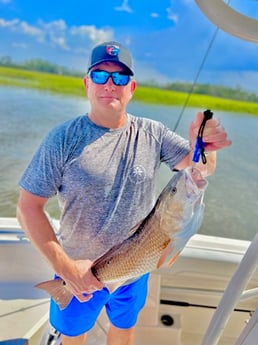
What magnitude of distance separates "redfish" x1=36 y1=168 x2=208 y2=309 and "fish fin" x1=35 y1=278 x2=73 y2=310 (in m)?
0.13

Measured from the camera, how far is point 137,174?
110 centimetres

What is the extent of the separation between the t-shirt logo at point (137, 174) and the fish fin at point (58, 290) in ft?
1.21

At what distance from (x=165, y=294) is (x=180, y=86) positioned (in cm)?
216

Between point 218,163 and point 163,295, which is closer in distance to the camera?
point 163,295

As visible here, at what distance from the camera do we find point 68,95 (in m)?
3.55

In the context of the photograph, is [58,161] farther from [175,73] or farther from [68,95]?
[175,73]

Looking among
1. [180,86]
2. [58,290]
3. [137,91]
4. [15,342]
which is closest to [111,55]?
[58,290]

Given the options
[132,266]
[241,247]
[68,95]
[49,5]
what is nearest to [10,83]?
[68,95]

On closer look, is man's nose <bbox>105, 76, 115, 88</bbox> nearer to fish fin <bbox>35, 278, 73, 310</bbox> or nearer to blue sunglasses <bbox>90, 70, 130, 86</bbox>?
blue sunglasses <bbox>90, 70, 130, 86</bbox>

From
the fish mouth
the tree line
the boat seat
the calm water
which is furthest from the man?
the tree line

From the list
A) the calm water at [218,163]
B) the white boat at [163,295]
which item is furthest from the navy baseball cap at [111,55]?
the calm water at [218,163]

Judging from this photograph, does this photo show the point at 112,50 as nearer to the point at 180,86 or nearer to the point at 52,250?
the point at 52,250

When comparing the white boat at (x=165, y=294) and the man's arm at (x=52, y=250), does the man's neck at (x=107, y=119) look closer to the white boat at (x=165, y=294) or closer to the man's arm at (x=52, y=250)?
the man's arm at (x=52, y=250)

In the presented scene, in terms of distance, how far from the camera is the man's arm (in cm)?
101
